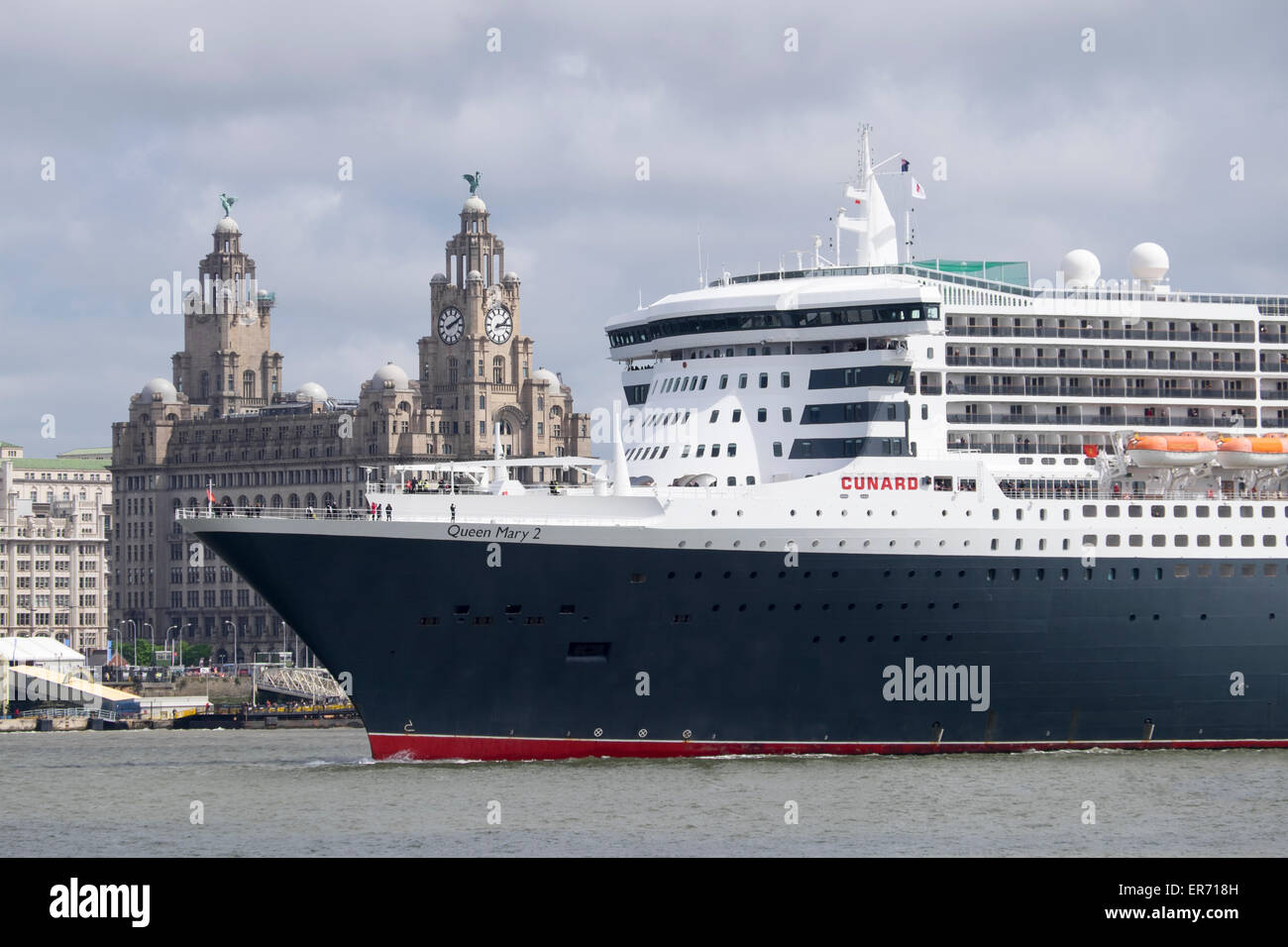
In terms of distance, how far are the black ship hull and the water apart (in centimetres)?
86

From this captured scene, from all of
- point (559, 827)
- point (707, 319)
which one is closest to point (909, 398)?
point (707, 319)

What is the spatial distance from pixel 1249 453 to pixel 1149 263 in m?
7.46

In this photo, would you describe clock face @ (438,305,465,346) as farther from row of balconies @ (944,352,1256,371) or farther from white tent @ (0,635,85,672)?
row of balconies @ (944,352,1256,371)

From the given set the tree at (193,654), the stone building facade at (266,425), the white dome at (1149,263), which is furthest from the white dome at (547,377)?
the white dome at (1149,263)

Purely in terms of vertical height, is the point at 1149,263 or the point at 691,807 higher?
the point at 1149,263

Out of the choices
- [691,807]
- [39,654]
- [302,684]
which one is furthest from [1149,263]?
[39,654]

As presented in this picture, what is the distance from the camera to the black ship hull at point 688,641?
149 ft

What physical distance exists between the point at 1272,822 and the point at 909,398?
15406mm

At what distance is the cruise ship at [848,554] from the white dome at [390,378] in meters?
111

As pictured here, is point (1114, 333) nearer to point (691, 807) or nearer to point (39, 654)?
point (691, 807)

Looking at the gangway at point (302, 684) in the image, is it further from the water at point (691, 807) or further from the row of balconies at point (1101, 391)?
the row of balconies at point (1101, 391)

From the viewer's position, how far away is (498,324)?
163 meters
